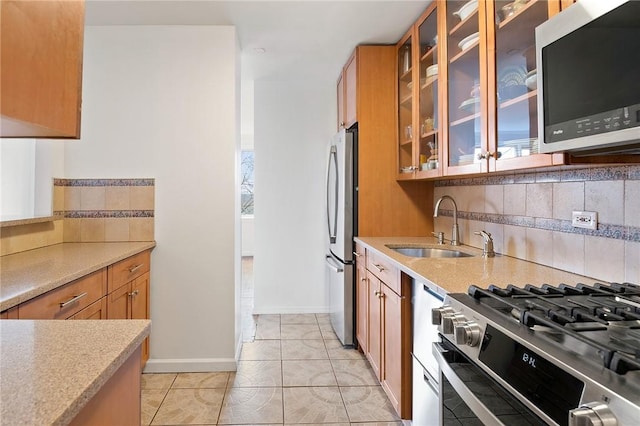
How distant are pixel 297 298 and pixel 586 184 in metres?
3.04

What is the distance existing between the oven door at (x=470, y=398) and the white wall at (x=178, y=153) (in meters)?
1.80

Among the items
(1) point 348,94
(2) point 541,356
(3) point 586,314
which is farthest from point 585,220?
(1) point 348,94

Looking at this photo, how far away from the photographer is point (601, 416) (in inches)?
24.7

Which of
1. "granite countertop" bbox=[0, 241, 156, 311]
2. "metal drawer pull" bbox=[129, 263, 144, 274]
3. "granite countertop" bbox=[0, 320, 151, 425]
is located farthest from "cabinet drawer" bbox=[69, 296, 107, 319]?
"granite countertop" bbox=[0, 320, 151, 425]

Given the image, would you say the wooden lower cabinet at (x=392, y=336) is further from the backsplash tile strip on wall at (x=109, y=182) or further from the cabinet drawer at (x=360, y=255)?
the backsplash tile strip on wall at (x=109, y=182)

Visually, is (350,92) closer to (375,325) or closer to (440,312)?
(375,325)

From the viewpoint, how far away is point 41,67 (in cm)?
70

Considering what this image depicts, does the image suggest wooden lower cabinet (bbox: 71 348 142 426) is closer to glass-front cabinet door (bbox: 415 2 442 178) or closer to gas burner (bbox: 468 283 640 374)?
gas burner (bbox: 468 283 640 374)

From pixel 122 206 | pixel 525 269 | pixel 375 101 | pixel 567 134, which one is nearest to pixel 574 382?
pixel 567 134

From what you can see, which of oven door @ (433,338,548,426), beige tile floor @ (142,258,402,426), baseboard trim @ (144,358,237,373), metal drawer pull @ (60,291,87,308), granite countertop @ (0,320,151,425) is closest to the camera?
granite countertop @ (0,320,151,425)

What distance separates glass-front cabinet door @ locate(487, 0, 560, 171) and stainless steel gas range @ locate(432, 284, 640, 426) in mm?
558

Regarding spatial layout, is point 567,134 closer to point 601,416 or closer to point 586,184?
point 586,184

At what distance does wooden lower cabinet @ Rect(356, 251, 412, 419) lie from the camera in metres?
1.89

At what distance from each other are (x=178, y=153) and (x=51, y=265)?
1.16 m
